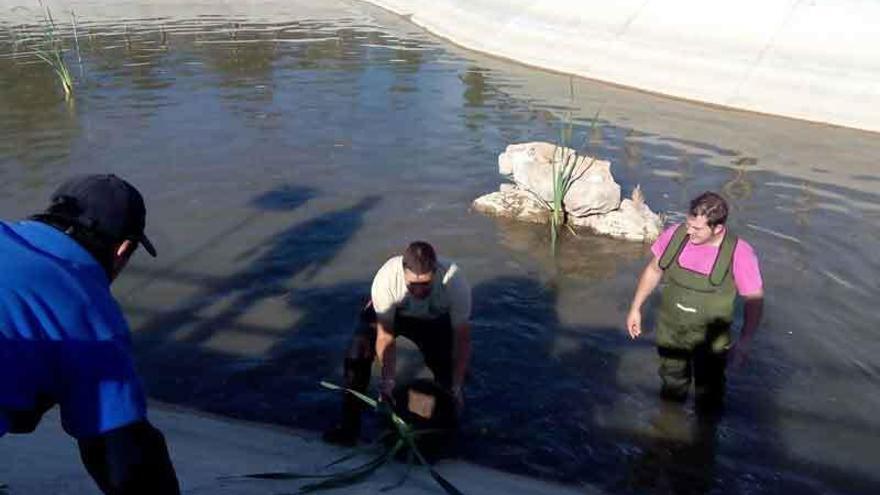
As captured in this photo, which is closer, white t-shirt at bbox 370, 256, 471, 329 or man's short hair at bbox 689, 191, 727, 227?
man's short hair at bbox 689, 191, 727, 227

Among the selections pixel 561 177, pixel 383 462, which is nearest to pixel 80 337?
pixel 383 462

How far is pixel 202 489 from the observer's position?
14.3ft

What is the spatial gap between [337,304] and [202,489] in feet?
14.7

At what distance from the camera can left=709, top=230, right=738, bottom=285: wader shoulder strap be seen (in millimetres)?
5594

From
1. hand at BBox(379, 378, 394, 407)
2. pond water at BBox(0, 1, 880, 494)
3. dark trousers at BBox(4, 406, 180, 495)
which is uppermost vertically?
dark trousers at BBox(4, 406, 180, 495)

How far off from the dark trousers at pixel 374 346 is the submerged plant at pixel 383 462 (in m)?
0.24

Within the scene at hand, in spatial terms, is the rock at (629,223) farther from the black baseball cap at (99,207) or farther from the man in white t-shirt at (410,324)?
the black baseball cap at (99,207)

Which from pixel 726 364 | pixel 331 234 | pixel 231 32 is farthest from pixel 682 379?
pixel 231 32

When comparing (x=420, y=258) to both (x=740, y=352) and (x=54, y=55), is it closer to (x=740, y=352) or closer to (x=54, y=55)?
(x=740, y=352)

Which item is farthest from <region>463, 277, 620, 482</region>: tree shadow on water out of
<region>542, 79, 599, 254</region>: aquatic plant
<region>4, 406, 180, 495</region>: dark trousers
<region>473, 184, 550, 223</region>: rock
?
<region>4, 406, 180, 495</region>: dark trousers

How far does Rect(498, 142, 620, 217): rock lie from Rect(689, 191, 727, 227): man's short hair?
5.03 m

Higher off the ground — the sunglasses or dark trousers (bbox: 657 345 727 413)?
the sunglasses

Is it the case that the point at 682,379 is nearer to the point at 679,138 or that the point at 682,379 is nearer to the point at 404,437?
the point at 404,437

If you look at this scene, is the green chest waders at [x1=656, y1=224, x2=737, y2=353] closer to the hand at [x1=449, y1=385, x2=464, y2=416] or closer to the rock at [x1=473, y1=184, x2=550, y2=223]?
the hand at [x1=449, y1=385, x2=464, y2=416]
